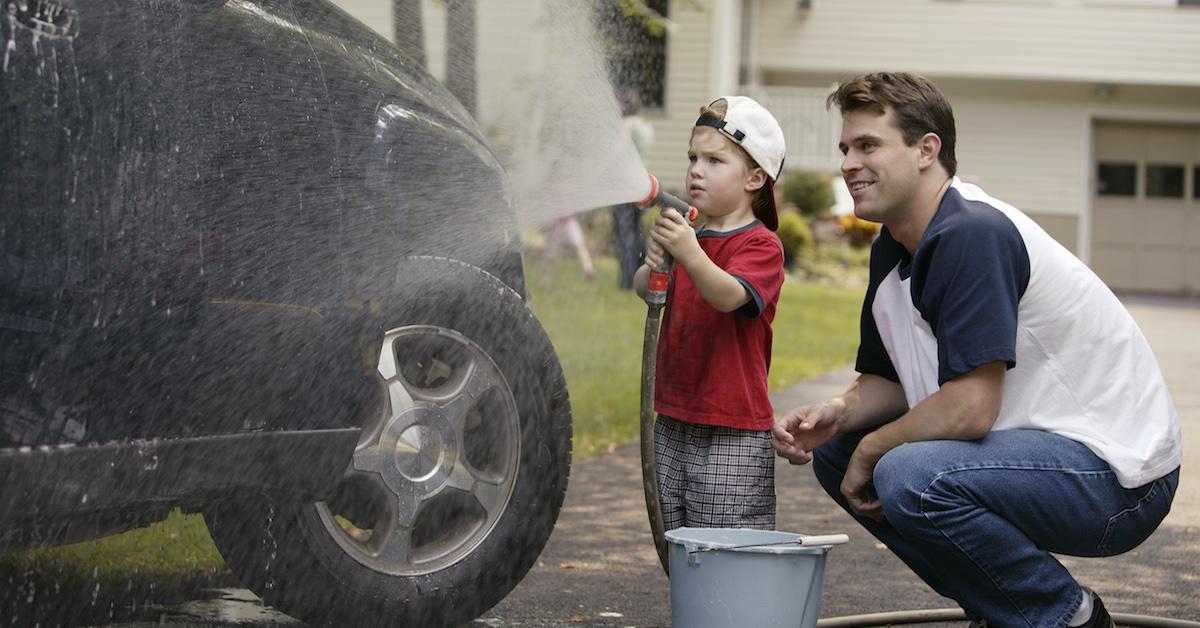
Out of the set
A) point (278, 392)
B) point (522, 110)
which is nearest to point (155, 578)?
point (278, 392)

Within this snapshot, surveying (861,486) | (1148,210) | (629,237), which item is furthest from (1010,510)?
(1148,210)

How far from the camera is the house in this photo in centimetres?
2247

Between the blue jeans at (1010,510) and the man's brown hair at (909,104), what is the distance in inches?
25.4

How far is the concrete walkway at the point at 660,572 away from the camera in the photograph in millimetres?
4242

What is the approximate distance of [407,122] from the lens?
3.50 metres

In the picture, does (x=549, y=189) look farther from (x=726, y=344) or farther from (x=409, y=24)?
(x=409, y=24)

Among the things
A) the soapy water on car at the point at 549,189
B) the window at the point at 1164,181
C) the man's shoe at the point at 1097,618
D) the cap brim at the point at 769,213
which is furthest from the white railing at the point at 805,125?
the man's shoe at the point at 1097,618

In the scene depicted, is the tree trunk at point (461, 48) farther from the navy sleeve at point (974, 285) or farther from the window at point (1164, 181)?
the window at point (1164, 181)

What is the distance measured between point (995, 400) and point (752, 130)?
0.91 metres

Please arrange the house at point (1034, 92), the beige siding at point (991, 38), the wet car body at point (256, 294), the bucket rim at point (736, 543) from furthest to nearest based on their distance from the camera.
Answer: the beige siding at point (991, 38), the house at point (1034, 92), the bucket rim at point (736, 543), the wet car body at point (256, 294)

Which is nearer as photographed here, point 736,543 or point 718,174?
point 736,543

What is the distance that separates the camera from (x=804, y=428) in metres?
3.68

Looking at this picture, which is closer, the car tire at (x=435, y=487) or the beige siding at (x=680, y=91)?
the car tire at (x=435, y=487)

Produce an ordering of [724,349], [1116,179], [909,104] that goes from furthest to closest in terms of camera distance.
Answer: [1116,179]
[724,349]
[909,104]
